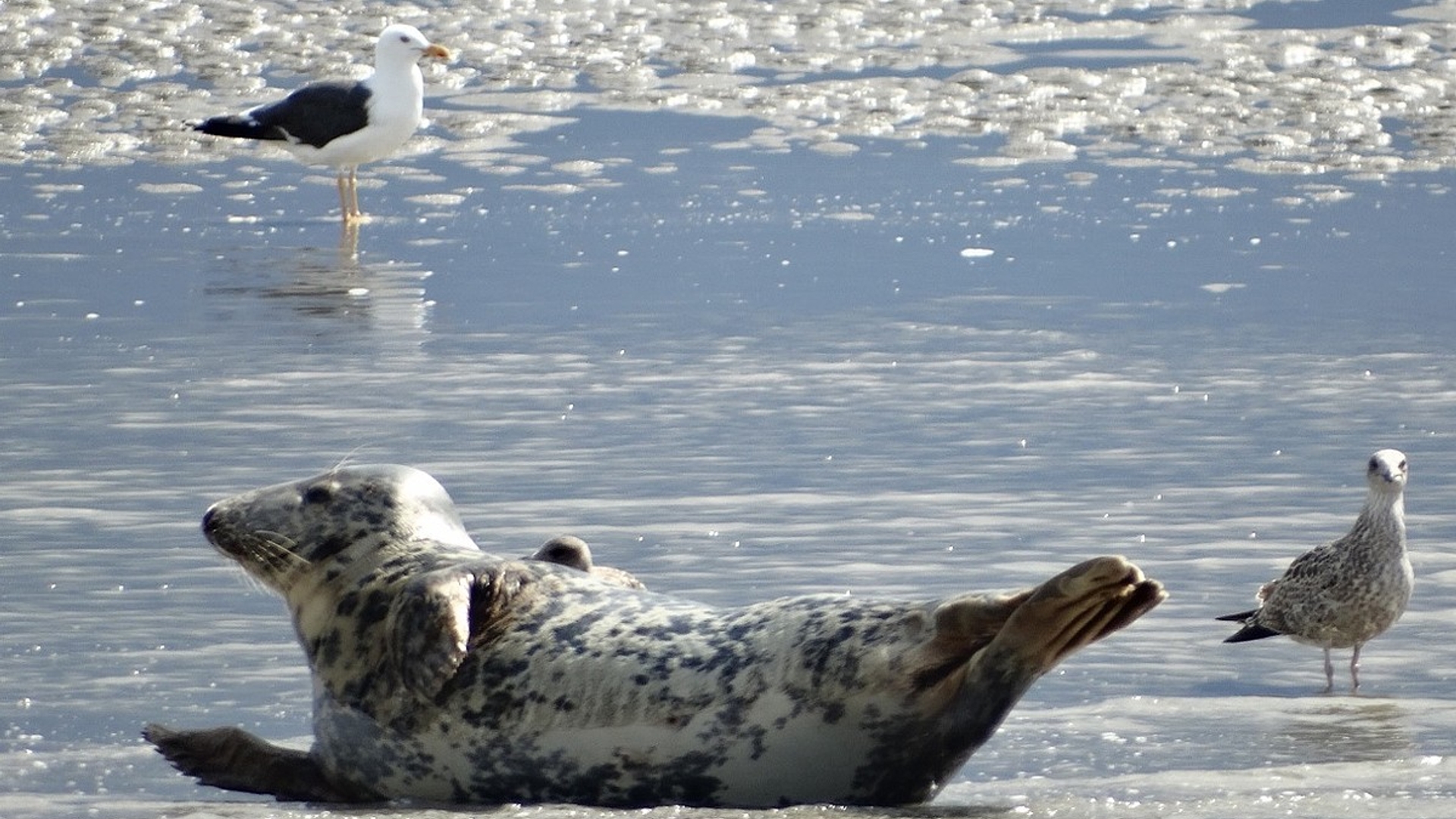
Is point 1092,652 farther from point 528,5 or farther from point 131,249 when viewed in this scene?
point 528,5

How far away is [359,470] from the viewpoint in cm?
602

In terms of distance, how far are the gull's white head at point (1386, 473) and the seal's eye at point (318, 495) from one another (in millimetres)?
3087

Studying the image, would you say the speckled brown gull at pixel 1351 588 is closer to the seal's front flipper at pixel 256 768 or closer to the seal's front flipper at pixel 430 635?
the seal's front flipper at pixel 430 635

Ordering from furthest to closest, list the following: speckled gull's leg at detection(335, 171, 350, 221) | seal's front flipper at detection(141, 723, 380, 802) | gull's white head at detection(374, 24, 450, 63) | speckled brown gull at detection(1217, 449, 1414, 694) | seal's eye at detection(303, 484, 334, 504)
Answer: gull's white head at detection(374, 24, 450, 63), speckled gull's leg at detection(335, 171, 350, 221), speckled brown gull at detection(1217, 449, 1414, 694), seal's eye at detection(303, 484, 334, 504), seal's front flipper at detection(141, 723, 380, 802)

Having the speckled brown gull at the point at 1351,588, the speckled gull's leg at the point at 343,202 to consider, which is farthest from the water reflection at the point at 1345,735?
the speckled gull's leg at the point at 343,202

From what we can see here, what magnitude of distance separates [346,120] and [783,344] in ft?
18.9

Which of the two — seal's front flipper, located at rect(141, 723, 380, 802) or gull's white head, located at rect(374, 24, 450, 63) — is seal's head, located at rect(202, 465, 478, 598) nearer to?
seal's front flipper, located at rect(141, 723, 380, 802)

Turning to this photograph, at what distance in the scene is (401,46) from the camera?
55.5ft

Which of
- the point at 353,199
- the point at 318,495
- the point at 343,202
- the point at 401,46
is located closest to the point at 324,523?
the point at 318,495

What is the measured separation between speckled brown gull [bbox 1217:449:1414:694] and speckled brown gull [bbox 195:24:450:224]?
892 centimetres

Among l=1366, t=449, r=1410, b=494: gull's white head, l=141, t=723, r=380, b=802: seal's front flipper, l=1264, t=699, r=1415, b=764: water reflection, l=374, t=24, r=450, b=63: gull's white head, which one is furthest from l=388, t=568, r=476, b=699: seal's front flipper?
l=374, t=24, r=450, b=63: gull's white head

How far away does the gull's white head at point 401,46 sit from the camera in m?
16.9

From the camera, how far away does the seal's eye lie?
19.5ft

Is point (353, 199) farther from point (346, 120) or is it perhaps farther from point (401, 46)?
point (401, 46)
